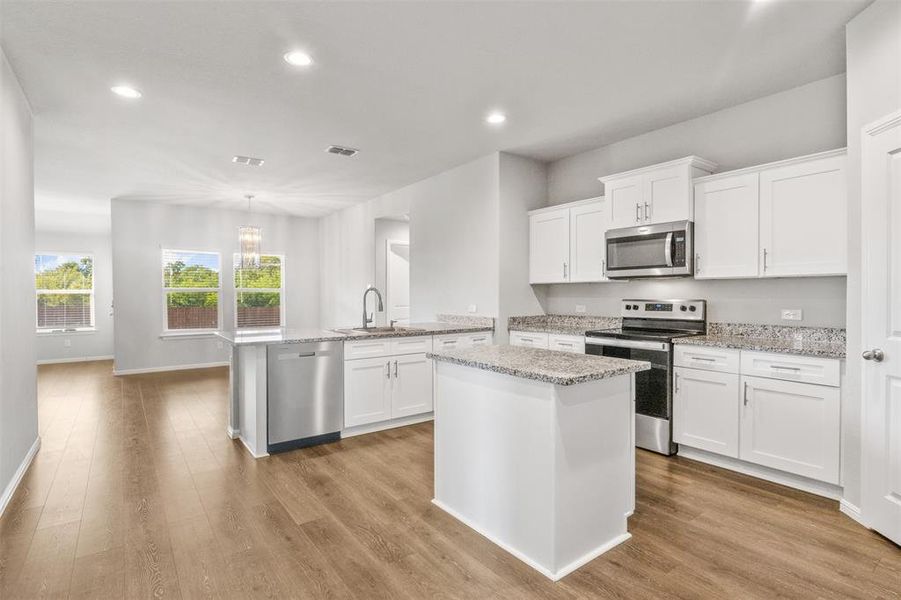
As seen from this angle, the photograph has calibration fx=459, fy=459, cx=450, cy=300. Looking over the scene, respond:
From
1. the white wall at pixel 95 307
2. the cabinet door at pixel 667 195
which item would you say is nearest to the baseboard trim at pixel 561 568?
the cabinet door at pixel 667 195

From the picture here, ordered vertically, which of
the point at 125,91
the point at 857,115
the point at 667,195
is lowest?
the point at 667,195

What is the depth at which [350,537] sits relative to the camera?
230 cm

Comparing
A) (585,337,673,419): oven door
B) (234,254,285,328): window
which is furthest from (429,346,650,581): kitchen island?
(234,254,285,328): window

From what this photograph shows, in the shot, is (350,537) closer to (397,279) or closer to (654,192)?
(654,192)

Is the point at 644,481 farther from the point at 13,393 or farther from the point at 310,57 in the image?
the point at 13,393

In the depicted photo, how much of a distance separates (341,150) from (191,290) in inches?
177

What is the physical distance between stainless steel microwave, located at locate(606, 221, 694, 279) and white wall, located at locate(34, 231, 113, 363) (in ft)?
29.4

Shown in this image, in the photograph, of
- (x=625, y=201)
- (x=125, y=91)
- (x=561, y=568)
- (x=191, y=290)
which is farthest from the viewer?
(x=191, y=290)

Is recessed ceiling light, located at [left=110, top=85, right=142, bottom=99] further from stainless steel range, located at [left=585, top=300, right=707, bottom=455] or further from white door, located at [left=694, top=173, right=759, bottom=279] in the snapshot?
white door, located at [left=694, top=173, right=759, bottom=279]

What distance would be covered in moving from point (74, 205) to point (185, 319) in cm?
232

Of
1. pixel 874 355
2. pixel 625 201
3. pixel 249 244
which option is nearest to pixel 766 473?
pixel 874 355

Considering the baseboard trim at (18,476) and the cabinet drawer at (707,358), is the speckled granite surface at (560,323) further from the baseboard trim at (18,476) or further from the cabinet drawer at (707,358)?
the baseboard trim at (18,476)

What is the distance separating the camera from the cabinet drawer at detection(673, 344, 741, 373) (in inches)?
122

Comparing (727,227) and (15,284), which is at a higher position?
(727,227)
